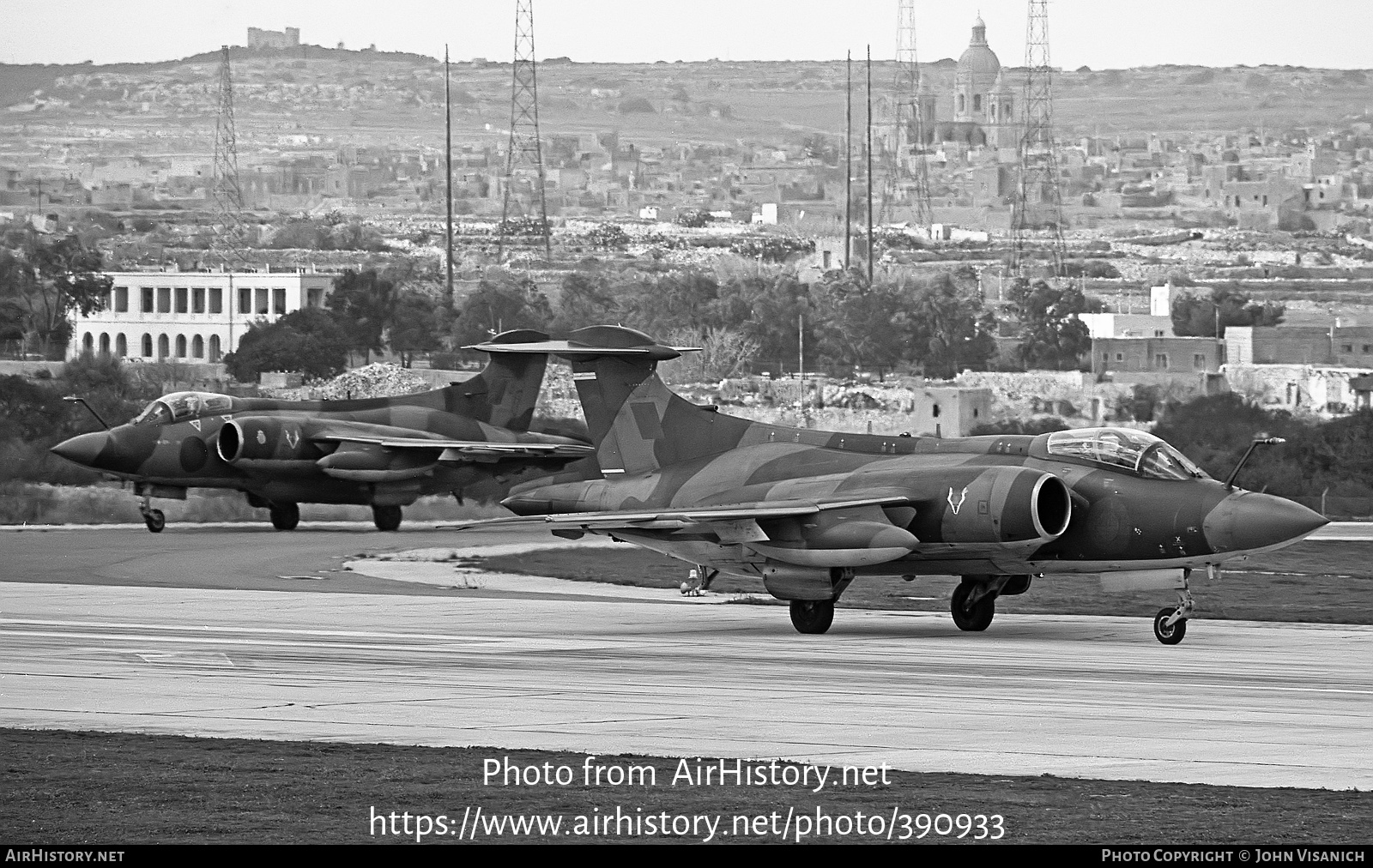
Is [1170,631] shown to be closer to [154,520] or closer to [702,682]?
[702,682]

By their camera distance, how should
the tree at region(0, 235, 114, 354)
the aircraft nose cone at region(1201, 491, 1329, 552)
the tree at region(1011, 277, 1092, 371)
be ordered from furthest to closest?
the tree at region(1011, 277, 1092, 371), the tree at region(0, 235, 114, 354), the aircraft nose cone at region(1201, 491, 1329, 552)

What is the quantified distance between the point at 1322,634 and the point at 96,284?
138 metres

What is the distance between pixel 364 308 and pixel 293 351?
74.6 feet

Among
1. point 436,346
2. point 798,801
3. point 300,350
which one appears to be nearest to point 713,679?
point 798,801

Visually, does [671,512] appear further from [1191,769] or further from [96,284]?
[96,284]

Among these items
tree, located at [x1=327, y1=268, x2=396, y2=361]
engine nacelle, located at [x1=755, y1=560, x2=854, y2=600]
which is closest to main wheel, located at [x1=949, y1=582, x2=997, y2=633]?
engine nacelle, located at [x1=755, y1=560, x2=854, y2=600]

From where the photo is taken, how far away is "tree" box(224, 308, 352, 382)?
118 meters

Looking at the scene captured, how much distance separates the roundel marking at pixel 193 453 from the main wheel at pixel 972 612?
2389 cm

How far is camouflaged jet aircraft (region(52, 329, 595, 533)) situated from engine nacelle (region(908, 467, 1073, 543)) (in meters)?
20.4

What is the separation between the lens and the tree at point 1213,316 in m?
170

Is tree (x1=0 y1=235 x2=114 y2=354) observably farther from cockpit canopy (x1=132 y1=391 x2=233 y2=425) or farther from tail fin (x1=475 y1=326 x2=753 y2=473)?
tail fin (x1=475 y1=326 x2=753 y2=473)

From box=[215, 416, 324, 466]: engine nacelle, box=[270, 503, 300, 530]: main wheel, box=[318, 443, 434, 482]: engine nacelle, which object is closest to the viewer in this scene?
box=[215, 416, 324, 466]: engine nacelle

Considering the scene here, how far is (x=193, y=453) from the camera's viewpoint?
48.1 m

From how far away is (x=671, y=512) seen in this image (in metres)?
28.8
